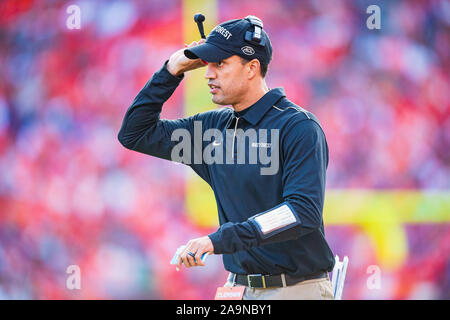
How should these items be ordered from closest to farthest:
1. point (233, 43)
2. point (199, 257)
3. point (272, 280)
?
point (199, 257) → point (272, 280) → point (233, 43)

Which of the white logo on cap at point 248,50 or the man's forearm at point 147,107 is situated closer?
the white logo on cap at point 248,50

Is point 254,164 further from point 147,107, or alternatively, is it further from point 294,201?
point 147,107

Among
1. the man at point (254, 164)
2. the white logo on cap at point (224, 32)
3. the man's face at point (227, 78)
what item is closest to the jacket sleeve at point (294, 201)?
the man at point (254, 164)

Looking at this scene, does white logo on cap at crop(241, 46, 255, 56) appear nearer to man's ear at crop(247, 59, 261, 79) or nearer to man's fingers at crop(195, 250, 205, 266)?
man's ear at crop(247, 59, 261, 79)

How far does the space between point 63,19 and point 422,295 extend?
3.16 m

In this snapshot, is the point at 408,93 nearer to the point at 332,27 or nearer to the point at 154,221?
the point at 332,27

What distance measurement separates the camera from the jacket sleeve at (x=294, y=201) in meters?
2.17

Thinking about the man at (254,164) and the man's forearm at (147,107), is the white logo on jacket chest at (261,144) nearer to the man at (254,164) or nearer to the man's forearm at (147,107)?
the man at (254,164)

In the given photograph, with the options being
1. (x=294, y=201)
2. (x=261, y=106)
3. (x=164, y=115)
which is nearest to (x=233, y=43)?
(x=261, y=106)

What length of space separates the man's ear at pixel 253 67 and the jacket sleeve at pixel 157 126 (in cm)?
32

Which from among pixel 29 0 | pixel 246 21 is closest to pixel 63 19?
pixel 29 0

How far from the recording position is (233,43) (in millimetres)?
2572

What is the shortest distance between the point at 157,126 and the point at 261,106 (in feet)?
1.66

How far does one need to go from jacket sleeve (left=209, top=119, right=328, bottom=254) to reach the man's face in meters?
0.32
